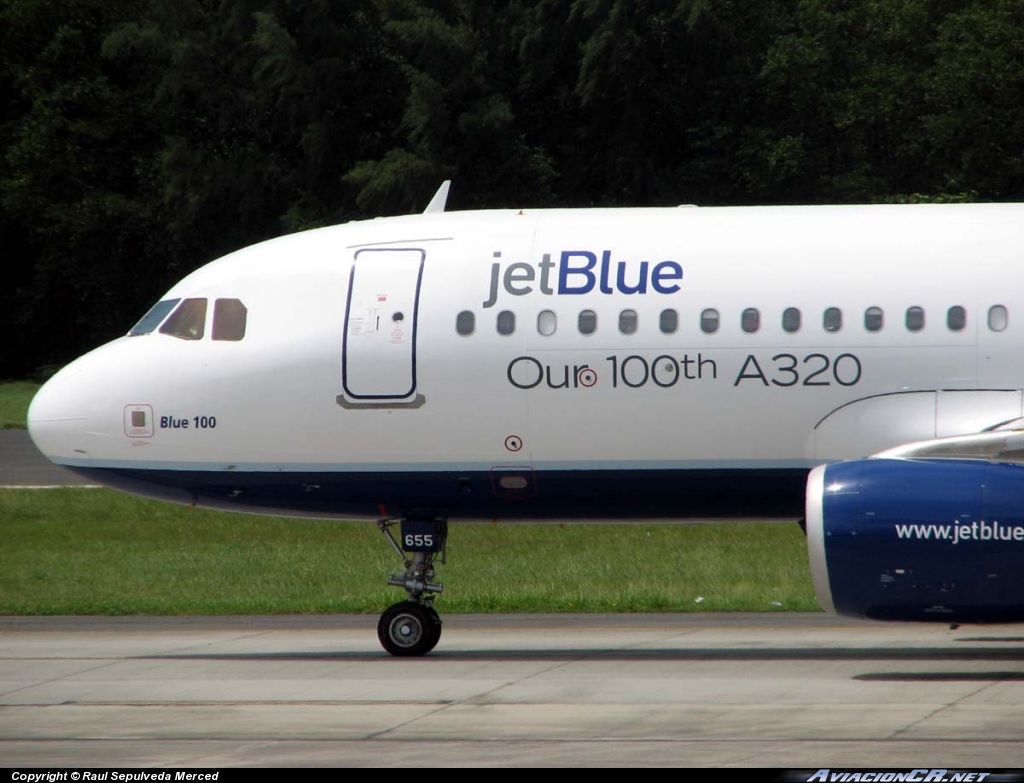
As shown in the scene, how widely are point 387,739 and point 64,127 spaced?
50935 mm

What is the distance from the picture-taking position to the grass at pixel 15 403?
1757 inches

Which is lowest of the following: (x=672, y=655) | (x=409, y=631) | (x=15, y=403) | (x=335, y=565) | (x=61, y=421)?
(x=672, y=655)

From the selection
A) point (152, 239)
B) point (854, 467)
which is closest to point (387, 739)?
point (854, 467)

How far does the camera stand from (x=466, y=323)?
15.4 meters

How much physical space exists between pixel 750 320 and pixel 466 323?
248 centimetres

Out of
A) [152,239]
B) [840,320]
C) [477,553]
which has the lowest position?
[477,553]

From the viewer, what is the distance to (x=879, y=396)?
14.8 meters

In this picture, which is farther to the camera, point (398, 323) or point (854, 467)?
point (398, 323)

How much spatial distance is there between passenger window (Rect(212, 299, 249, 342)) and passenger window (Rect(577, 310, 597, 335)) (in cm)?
307

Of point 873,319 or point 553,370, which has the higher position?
point 873,319

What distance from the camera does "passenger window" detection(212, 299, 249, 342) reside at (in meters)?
15.8

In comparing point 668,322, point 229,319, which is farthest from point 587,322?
point 229,319

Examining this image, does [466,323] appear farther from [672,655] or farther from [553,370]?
[672,655]

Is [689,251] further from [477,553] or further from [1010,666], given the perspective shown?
[477,553]
